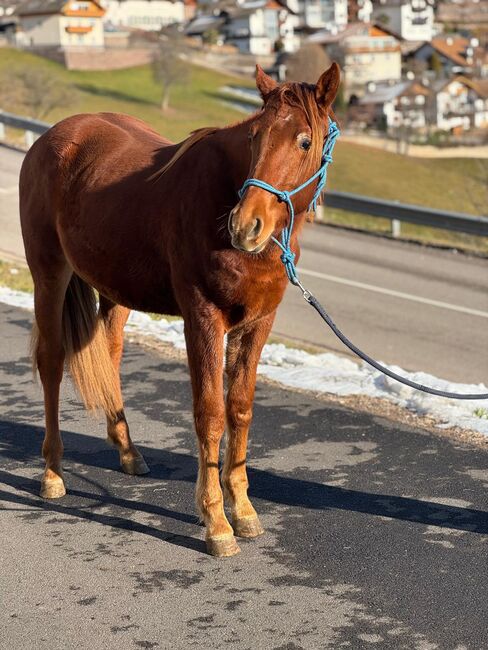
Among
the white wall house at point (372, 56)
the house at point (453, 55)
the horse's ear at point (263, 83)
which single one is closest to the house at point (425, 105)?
the white wall house at point (372, 56)

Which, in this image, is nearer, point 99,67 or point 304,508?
point 304,508

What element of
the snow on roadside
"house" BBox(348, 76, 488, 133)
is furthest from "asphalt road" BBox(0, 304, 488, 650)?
"house" BBox(348, 76, 488, 133)

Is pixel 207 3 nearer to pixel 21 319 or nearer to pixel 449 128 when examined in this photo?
pixel 449 128

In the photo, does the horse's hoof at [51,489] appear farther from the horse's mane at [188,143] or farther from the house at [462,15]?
the house at [462,15]

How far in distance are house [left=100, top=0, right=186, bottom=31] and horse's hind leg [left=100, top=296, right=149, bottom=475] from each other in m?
119

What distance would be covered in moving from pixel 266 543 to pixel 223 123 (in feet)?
225

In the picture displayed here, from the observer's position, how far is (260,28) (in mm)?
122750

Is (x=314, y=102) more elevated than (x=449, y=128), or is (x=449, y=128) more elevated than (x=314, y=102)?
(x=314, y=102)

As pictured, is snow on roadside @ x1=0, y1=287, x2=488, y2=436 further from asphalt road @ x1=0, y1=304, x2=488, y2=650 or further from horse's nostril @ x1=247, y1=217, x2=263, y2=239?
horse's nostril @ x1=247, y1=217, x2=263, y2=239

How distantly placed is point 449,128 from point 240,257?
334 ft

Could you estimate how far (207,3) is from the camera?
147 meters

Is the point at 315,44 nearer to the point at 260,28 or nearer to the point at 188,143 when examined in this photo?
the point at 260,28

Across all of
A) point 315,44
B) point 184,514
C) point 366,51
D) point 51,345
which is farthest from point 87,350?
point 366,51

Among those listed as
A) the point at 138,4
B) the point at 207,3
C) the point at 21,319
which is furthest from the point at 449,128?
the point at 21,319
